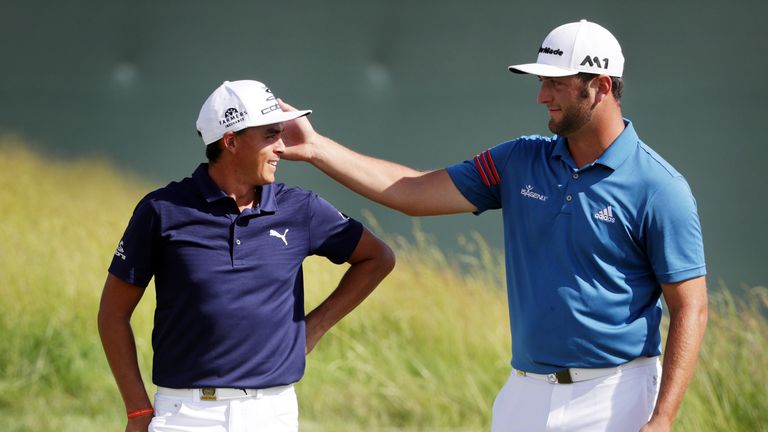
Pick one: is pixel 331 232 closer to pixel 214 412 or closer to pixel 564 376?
pixel 214 412

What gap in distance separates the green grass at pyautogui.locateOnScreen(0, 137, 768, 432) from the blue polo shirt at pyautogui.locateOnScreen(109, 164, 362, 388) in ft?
10.6

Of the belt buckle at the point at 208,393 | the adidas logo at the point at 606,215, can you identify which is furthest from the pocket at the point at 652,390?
the belt buckle at the point at 208,393

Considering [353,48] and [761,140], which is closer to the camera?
[761,140]

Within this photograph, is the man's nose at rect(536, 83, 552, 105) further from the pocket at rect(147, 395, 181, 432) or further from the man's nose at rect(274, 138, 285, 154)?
the pocket at rect(147, 395, 181, 432)

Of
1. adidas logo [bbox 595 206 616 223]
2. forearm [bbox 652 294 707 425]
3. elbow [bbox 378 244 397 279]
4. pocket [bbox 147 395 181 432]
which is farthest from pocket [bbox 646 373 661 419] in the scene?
pocket [bbox 147 395 181 432]

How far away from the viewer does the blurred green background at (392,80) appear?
679 cm

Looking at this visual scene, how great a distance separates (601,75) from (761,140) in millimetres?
3246

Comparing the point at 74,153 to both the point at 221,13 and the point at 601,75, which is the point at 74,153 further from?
the point at 601,75

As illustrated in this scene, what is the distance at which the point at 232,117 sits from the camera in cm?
387

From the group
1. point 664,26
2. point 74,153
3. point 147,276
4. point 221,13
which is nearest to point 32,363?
point 74,153

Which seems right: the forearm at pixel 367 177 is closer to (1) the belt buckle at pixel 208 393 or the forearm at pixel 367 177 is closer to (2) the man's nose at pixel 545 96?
(2) the man's nose at pixel 545 96

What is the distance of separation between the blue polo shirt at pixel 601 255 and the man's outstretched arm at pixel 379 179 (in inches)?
15.6

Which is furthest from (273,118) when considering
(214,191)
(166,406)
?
(166,406)

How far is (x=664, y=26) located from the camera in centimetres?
687
